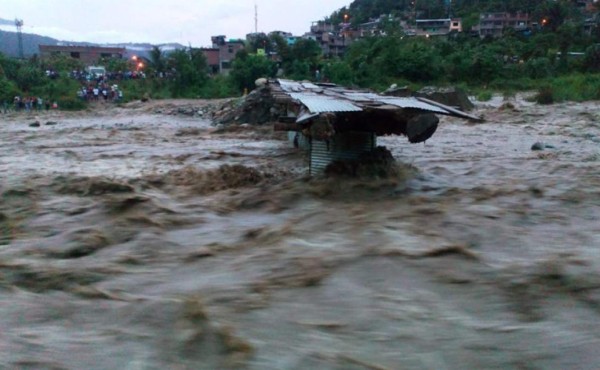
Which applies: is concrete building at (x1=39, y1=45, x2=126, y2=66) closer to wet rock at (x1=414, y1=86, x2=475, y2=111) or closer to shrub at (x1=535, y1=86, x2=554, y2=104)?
wet rock at (x1=414, y1=86, x2=475, y2=111)

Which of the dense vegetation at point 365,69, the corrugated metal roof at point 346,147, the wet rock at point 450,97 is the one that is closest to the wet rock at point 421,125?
the corrugated metal roof at point 346,147

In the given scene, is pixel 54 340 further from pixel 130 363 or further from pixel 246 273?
pixel 246 273

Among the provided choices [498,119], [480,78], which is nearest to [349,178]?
[498,119]

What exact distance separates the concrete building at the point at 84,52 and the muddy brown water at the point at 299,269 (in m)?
43.9

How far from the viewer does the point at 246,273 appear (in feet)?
13.4

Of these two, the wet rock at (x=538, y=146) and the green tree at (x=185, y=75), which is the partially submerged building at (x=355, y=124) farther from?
the green tree at (x=185, y=75)

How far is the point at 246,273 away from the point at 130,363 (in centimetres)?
136

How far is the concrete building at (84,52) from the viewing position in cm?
4788

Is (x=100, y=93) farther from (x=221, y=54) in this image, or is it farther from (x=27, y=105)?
(x=221, y=54)

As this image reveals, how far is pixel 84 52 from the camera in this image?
50.7m

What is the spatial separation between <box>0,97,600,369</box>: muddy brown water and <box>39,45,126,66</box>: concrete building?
144 feet

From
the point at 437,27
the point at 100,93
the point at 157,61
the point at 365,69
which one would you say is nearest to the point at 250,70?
the point at 365,69

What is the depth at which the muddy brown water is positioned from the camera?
9.72ft

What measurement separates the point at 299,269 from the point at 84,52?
2044 inches
